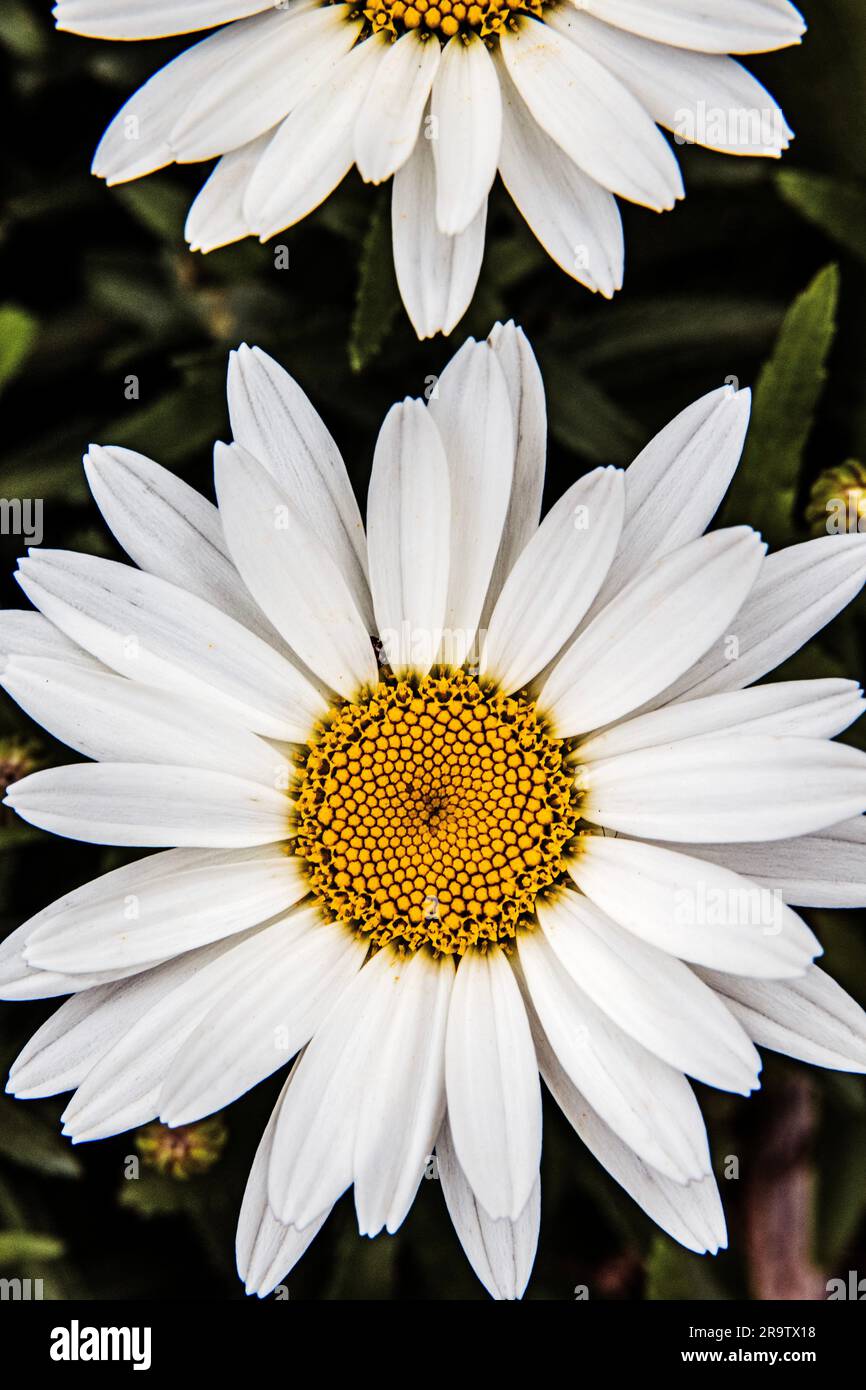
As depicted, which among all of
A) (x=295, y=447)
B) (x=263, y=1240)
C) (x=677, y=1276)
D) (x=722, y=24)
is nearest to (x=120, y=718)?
(x=295, y=447)

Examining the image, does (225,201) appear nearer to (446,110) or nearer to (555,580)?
(446,110)

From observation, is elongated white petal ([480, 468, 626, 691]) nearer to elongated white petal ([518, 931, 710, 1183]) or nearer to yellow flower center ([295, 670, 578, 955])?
yellow flower center ([295, 670, 578, 955])

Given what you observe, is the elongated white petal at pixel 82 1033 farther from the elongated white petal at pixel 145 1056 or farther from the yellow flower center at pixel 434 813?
the yellow flower center at pixel 434 813

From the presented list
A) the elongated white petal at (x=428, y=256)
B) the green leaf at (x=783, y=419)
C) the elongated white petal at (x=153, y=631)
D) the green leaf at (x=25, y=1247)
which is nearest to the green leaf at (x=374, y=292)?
the elongated white petal at (x=428, y=256)

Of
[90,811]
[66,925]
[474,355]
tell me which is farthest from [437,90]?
[66,925]

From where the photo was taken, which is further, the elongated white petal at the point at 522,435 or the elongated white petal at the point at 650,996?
the elongated white petal at the point at 522,435

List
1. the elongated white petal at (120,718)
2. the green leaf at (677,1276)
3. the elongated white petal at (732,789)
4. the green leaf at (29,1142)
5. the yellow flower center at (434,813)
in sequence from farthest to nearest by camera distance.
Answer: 1. the green leaf at (677,1276)
2. the green leaf at (29,1142)
3. the yellow flower center at (434,813)
4. the elongated white petal at (120,718)
5. the elongated white petal at (732,789)

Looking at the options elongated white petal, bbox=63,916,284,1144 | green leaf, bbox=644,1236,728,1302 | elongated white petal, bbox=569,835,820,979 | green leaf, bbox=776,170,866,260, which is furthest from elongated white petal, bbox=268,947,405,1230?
green leaf, bbox=776,170,866,260
